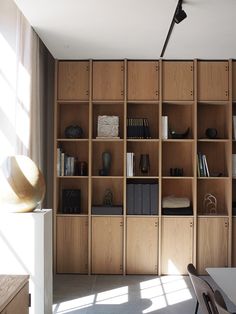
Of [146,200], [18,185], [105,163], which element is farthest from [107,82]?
[18,185]

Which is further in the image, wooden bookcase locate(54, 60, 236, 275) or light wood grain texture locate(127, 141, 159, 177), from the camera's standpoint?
light wood grain texture locate(127, 141, 159, 177)

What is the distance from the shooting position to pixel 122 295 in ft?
14.4

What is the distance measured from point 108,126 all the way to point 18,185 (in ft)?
8.22

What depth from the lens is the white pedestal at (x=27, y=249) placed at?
2928 millimetres

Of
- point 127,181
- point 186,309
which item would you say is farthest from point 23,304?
point 127,181

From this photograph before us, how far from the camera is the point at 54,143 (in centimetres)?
525

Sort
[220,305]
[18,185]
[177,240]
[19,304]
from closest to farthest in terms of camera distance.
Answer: [220,305] → [19,304] → [18,185] → [177,240]

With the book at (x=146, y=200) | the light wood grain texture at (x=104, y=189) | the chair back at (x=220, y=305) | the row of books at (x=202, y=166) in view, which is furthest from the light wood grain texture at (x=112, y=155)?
the chair back at (x=220, y=305)

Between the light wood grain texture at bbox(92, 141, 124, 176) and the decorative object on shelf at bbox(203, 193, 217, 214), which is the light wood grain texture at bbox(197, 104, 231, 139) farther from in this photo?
the light wood grain texture at bbox(92, 141, 124, 176)

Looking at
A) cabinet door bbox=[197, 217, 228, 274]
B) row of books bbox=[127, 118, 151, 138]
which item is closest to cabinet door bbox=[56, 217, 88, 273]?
row of books bbox=[127, 118, 151, 138]

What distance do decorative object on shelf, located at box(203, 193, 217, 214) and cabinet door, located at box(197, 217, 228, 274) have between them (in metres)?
0.30

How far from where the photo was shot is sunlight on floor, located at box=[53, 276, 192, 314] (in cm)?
406

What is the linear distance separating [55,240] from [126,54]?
8.65 feet

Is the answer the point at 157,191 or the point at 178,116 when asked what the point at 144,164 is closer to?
the point at 157,191
